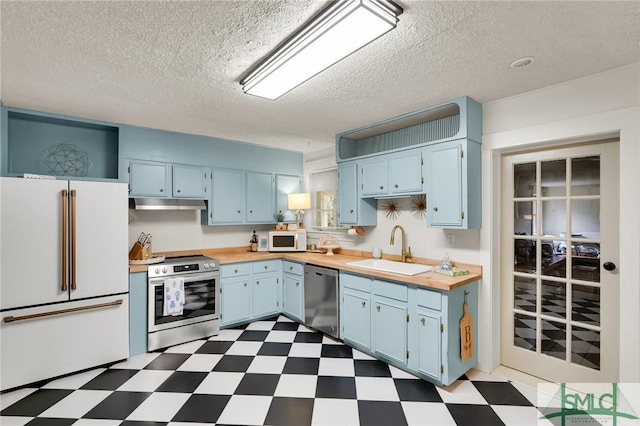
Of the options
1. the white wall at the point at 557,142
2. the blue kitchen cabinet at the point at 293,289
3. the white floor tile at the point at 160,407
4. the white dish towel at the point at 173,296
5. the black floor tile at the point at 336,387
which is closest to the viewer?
the white wall at the point at 557,142

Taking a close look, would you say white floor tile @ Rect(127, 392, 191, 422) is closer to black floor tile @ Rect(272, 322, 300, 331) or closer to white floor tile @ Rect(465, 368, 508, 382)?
black floor tile @ Rect(272, 322, 300, 331)

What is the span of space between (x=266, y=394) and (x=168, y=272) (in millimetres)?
1632

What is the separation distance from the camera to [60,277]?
8.57 feet

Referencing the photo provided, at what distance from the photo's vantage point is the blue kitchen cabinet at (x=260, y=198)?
14.1ft

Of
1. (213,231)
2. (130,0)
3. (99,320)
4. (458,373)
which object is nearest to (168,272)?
(99,320)

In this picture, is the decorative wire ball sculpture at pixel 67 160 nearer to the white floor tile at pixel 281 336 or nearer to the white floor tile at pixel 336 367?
the white floor tile at pixel 281 336

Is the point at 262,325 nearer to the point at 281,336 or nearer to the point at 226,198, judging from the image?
the point at 281,336

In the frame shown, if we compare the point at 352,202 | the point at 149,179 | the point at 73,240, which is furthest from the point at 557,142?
the point at 73,240

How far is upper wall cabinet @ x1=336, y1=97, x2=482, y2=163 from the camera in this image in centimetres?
260

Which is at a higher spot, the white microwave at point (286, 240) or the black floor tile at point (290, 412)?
the white microwave at point (286, 240)

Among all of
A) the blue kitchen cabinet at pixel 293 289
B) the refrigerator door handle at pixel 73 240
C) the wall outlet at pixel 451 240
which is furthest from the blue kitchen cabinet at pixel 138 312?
the wall outlet at pixel 451 240

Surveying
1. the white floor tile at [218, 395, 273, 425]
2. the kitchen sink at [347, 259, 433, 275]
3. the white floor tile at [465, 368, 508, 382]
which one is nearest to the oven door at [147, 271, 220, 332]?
the white floor tile at [218, 395, 273, 425]

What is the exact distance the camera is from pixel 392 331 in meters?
2.76

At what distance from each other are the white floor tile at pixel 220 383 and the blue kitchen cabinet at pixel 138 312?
915 mm
